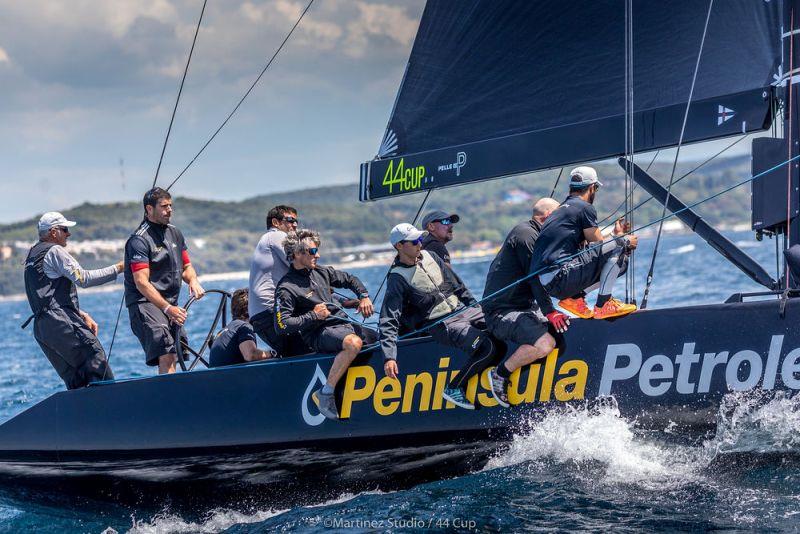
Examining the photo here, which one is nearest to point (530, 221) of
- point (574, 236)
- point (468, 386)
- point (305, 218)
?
point (574, 236)

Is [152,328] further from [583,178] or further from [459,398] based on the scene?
[583,178]

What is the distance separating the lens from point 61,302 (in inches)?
239

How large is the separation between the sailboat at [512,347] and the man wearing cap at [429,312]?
100 mm

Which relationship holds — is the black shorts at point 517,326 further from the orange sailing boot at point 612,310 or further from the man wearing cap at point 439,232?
the man wearing cap at point 439,232

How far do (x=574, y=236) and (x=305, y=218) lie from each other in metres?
143

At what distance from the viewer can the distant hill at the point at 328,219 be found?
111669mm

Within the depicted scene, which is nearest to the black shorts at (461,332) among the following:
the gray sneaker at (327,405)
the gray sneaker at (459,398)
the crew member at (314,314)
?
the gray sneaker at (459,398)

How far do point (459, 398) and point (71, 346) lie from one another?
8.07ft

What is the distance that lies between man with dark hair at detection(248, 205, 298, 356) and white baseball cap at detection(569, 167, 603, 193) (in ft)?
5.67

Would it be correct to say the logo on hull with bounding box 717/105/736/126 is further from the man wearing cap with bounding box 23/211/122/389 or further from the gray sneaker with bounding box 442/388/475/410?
the man wearing cap with bounding box 23/211/122/389

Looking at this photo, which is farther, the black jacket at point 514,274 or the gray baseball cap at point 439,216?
the gray baseball cap at point 439,216


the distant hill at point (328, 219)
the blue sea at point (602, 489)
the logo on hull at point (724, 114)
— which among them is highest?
the distant hill at point (328, 219)

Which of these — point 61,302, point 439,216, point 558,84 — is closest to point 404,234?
point 439,216

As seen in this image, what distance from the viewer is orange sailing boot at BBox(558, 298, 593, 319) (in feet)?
16.8
